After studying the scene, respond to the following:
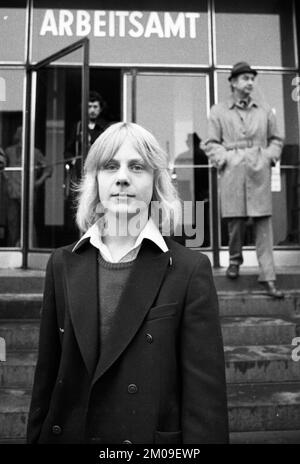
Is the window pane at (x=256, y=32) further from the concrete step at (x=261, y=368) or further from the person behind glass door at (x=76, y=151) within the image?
the concrete step at (x=261, y=368)

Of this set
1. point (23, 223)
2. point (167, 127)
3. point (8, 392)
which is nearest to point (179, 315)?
point (8, 392)

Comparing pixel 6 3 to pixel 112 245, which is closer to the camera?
pixel 112 245

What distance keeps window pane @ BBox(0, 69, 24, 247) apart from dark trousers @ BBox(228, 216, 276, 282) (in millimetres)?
3099

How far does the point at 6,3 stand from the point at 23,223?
3.23m

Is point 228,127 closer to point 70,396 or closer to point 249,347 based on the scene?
point 249,347

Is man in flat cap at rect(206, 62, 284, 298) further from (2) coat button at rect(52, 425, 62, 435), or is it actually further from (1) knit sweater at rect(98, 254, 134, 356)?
(2) coat button at rect(52, 425, 62, 435)

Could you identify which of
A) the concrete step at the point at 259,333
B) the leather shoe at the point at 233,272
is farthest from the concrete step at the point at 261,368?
the leather shoe at the point at 233,272

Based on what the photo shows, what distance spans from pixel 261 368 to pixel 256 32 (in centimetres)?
522

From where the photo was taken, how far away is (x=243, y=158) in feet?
14.4

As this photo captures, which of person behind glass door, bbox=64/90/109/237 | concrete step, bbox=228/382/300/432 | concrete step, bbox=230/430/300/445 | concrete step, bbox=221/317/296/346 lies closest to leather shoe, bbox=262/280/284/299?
concrete step, bbox=221/317/296/346

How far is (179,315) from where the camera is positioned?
1398mm

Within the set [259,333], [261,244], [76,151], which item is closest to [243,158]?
[261,244]

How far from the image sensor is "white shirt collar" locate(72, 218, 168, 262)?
1.49 metres

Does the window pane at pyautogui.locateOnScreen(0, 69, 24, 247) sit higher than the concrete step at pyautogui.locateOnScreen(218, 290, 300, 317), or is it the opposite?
the window pane at pyautogui.locateOnScreen(0, 69, 24, 247)
